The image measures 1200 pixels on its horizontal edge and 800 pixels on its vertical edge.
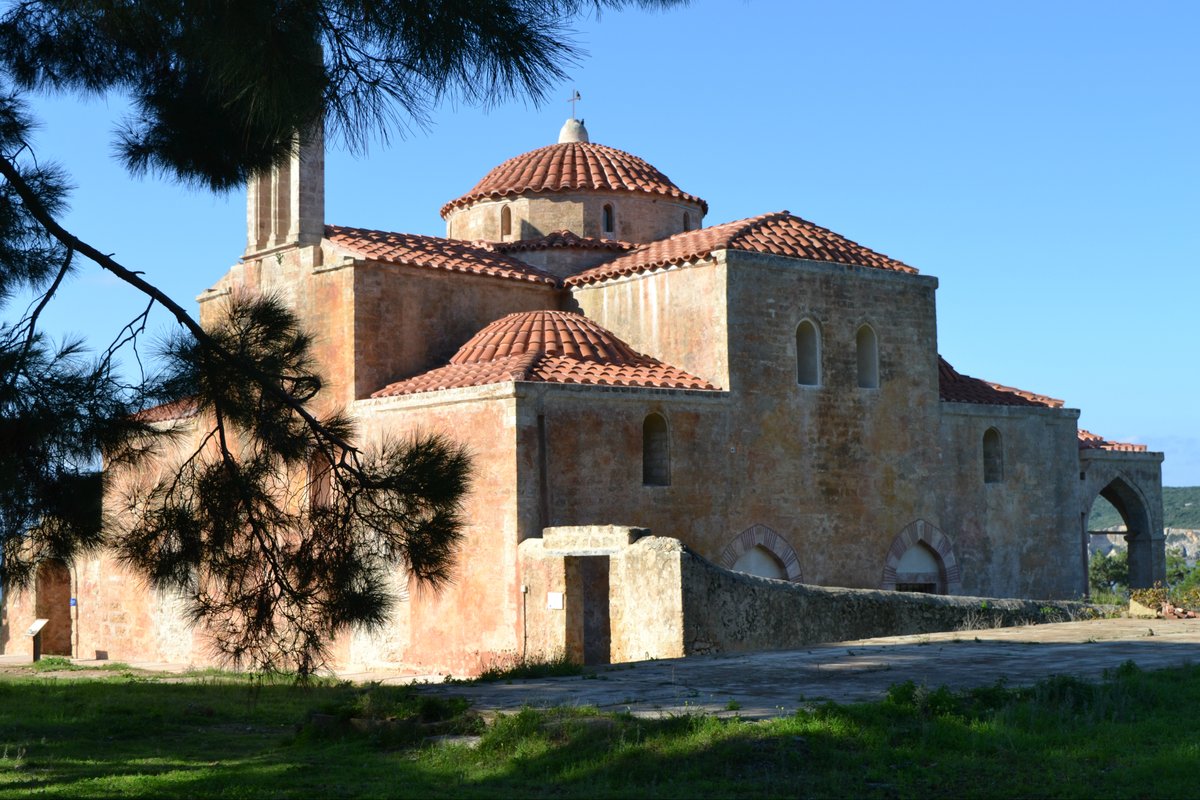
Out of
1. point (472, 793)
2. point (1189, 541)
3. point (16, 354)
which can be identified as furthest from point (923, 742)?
point (1189, 541)

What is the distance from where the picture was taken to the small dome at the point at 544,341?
1706cm

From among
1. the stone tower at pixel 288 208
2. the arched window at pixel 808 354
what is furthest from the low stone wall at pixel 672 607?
A: the stone tower at pixel 288 208

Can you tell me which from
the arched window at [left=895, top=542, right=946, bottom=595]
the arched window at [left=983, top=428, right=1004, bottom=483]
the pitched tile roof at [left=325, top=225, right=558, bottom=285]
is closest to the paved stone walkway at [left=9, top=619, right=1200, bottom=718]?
the arched window at [left=895, top=542, right=946, bottom=595]

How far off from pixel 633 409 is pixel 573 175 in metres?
5.83

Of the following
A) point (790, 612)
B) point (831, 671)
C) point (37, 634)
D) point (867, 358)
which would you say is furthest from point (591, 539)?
point (37, 634)

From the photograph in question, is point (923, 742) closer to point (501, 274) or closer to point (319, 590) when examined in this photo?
point (319, 590)

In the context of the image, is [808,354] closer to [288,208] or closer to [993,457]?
[993,457]

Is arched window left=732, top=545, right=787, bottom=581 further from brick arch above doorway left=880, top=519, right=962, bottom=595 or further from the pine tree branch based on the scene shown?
the pine tree branch

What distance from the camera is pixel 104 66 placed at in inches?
345

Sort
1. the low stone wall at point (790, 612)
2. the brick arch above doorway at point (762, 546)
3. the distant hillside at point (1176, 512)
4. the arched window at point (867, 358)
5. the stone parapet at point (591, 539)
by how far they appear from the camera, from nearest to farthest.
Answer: the low stone wall at point (790, 612), the stone parapet at point (591, 539), the brick arch above doorway at point (762, 546), the arched window at point (867, 358), the distant hillside at point (1176, 512)

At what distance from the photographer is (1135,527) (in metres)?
24.6

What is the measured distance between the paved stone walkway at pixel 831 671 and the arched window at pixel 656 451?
4887 mm

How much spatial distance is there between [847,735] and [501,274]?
12.4 m

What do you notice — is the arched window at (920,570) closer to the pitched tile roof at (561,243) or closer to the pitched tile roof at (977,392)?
the pitched tile roof at (977,392)
